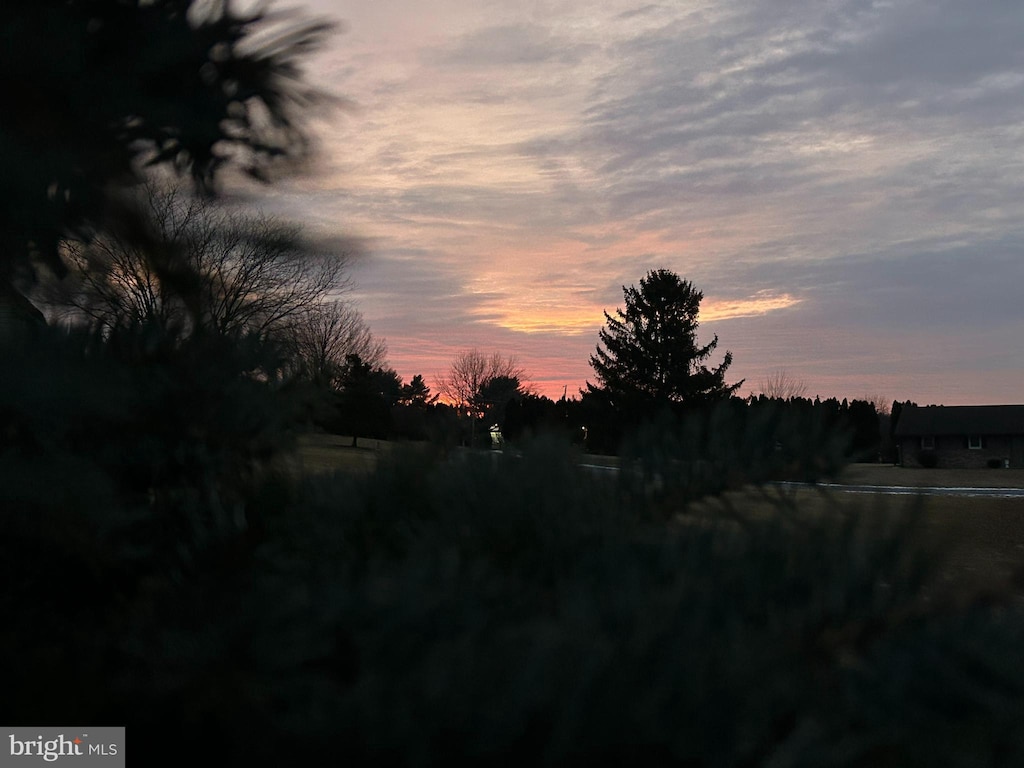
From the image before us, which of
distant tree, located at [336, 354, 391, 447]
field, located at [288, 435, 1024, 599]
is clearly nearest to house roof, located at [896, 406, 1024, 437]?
distant tree, located at [336, 354, 391, 447]

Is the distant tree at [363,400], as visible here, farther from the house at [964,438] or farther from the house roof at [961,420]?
the house roof at [961,420]

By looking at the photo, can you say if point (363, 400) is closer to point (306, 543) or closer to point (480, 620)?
point (306, 543)

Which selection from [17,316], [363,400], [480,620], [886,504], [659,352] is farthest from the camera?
[659,352]

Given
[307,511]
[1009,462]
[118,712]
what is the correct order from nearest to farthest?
[118,712], [307,511], [1009,462]

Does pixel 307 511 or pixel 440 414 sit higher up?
pixel 440 414

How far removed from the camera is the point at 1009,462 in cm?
6191

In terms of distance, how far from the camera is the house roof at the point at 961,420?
62875mm

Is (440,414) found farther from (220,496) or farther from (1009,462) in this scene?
(1009,462)

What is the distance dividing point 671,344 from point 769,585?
180 feet

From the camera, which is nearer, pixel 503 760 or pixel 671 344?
pixel 503 760

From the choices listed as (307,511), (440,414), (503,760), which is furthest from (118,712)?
(440,414)
